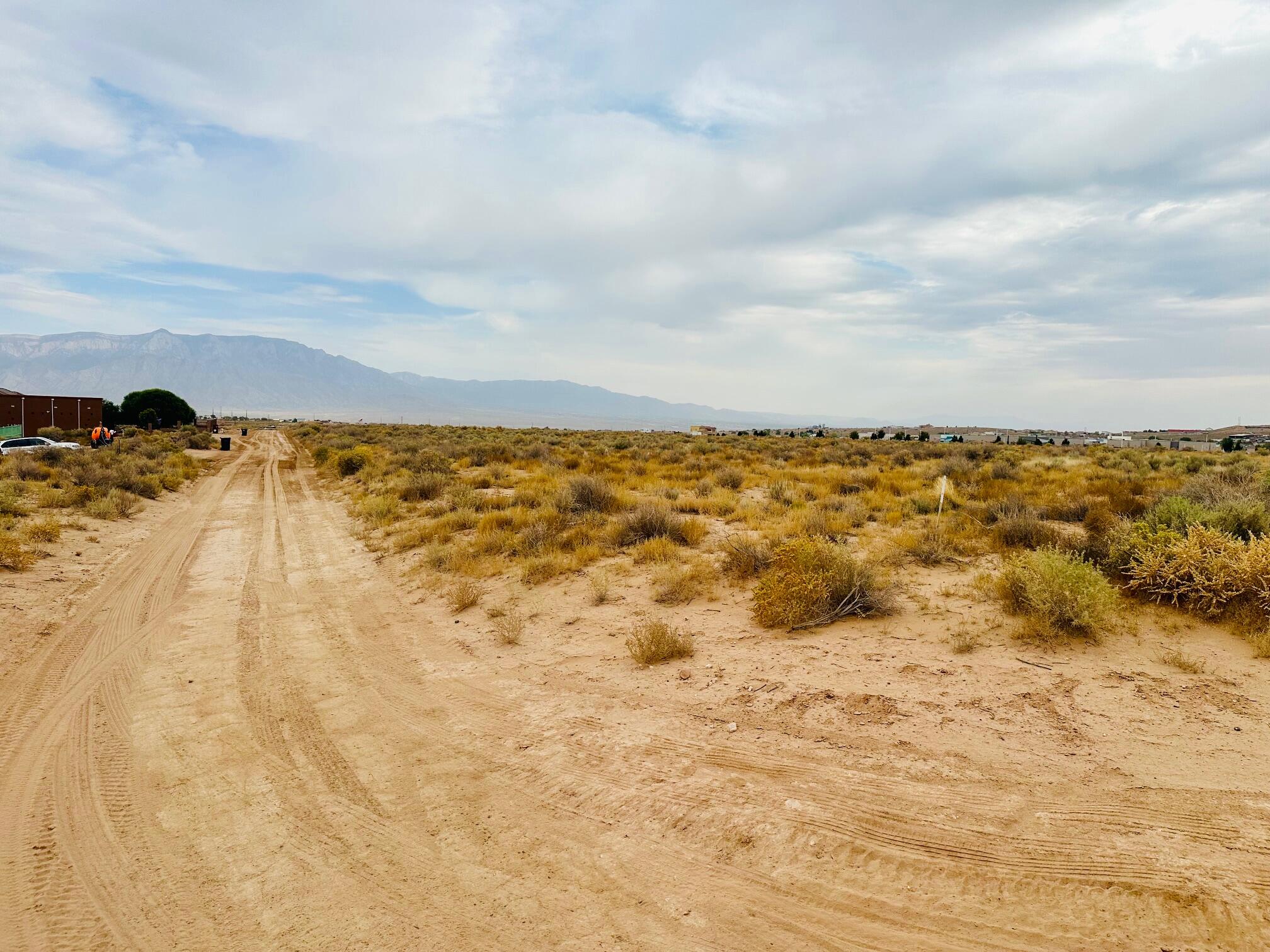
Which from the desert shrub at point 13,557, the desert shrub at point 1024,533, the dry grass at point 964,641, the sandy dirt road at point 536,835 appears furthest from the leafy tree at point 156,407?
the dry grass at point 964,641

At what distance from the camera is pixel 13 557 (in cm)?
998

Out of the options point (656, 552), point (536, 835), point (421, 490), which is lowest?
point (536, 835)

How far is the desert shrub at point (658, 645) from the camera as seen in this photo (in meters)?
6.73

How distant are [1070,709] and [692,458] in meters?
21.3

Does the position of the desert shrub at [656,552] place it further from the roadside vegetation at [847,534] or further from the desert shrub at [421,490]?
the desert shrub at [421,490]

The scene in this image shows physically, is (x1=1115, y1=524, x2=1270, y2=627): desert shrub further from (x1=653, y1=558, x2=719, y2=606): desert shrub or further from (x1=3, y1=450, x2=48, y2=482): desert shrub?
(x1=3, y1=450, x2=48, y2=482): desert shrub

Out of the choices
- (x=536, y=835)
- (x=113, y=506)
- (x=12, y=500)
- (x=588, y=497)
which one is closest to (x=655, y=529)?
(x=588, y=497)

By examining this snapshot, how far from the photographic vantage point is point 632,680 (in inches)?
252

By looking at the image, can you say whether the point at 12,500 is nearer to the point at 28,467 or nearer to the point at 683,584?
the point at 28,467

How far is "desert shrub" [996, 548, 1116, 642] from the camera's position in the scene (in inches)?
256

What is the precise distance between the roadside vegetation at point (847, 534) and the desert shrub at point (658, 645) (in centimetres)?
121

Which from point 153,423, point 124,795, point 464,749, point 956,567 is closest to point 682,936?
point 464,749

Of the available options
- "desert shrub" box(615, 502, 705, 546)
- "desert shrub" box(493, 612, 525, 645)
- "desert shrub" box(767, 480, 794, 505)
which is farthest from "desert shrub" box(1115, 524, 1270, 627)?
"desert shrub" box(767, 480, 794, 505)

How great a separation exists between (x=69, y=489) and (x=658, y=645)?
1786 cm
